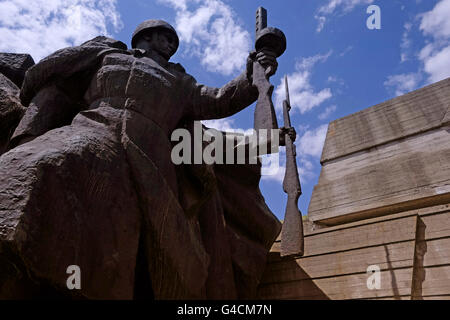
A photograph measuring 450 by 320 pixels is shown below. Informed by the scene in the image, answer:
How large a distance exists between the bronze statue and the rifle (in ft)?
2.60

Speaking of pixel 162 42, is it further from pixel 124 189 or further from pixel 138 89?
pixel 124 189

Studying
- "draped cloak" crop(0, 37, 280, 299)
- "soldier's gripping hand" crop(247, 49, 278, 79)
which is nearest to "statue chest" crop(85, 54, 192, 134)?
"draped cloak" crop(0, 37, 280, 299)

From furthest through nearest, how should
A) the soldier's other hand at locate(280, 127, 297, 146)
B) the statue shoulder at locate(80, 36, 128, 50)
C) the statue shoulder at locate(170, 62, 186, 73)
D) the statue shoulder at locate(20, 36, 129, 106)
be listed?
the statue shoulder at locate(170, 62, 186, 73), the statue shoulder at locate(80, 36, 128, 50), the statue shoulder at locate(20, 36, 129, 106), the soldier's other hand at locate(280, 127, 297, 146)

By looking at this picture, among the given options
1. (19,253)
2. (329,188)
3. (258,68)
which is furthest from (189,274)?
(329,188)

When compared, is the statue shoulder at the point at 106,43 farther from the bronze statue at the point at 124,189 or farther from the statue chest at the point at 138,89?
the statue chest at the point at 138,89

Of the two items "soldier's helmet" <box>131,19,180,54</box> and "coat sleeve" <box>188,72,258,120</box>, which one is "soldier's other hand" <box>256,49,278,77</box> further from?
"soldier's helmet" <box>131,19,180,54</box>

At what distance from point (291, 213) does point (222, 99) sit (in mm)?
1515

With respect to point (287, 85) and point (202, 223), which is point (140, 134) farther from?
point (287, 85)

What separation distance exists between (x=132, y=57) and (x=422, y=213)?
3.38 metres

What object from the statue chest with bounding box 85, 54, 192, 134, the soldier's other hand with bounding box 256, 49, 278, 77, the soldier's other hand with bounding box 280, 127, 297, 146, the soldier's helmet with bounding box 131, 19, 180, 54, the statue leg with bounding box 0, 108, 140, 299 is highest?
the soldier's helmet with bounding box 131, 19, 180, 54

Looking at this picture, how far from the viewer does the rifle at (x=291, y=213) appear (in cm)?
302

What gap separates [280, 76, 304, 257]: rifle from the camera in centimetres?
302

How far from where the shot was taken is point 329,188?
670 centimetres

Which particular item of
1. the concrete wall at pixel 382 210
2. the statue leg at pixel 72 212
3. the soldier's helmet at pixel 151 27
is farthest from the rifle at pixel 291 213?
the soldier's helmet at pixel 151 27
